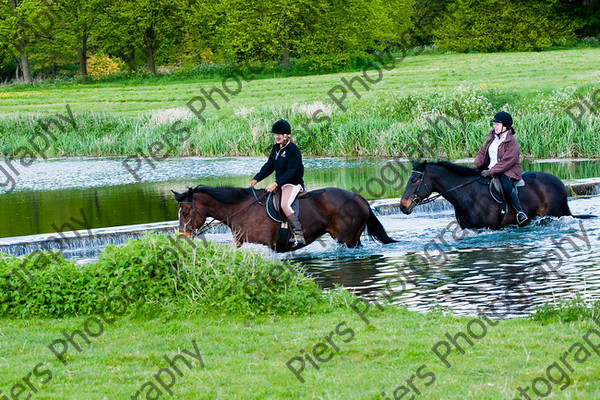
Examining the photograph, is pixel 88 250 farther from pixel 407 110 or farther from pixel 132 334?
pixel 407 110

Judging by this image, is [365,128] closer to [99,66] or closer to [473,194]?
[473,194]

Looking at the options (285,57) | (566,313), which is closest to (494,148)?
(566,313)

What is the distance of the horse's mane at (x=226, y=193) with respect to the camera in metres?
14.0

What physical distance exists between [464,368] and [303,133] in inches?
978

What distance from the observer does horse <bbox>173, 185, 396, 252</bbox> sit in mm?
13906

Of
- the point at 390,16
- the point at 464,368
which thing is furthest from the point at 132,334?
the point at 390,16

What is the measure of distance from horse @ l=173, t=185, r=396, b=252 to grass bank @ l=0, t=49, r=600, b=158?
1335 centimetres

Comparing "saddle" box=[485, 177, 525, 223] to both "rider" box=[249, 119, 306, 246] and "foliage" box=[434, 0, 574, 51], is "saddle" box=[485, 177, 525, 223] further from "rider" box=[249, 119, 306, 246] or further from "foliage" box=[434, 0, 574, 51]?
"foliage" box=[434, 0, 574, 51]

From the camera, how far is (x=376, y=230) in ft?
49.5

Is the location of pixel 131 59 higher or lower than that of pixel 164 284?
lower

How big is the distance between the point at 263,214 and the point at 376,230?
2.09m

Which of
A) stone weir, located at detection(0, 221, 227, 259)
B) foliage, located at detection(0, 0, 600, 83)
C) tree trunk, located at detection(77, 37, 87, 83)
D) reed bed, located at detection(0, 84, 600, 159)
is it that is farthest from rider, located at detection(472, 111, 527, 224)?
tree trunk, located at detection(77, 37, 87, 83)

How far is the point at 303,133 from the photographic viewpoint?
104 ft

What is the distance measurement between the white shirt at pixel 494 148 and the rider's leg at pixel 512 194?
11.6 inches
